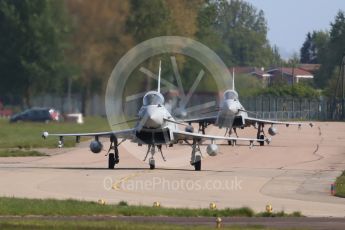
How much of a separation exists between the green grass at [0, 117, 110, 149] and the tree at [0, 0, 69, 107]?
2433mm

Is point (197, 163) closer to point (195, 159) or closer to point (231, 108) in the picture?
point (195, 159)

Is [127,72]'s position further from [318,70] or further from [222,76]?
[318,70]

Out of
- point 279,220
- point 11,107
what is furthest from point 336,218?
point 11,107

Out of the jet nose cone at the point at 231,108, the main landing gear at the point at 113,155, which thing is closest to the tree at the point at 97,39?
the jet nose cone at the point at 231,108

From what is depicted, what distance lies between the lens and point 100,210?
75.8 ft

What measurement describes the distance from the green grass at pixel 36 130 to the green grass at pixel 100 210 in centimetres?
2642

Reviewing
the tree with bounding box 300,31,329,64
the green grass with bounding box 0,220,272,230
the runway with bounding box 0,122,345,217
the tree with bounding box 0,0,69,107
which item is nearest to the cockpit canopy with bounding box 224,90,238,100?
the runway with bounding box 0,122,345,217

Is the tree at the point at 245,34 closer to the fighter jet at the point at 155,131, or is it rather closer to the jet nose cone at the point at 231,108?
the jet nose cone at the point at 231,108

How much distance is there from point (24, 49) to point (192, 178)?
99.1ft

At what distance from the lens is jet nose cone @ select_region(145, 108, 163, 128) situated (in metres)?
34.3

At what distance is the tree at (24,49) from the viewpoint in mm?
59219

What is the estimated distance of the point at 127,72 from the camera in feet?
138

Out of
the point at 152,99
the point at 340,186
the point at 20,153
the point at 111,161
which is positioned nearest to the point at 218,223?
the point at 340,186

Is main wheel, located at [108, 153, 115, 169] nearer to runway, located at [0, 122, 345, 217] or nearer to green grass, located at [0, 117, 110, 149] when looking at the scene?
runway, located at [0, 122, 345, 217]
